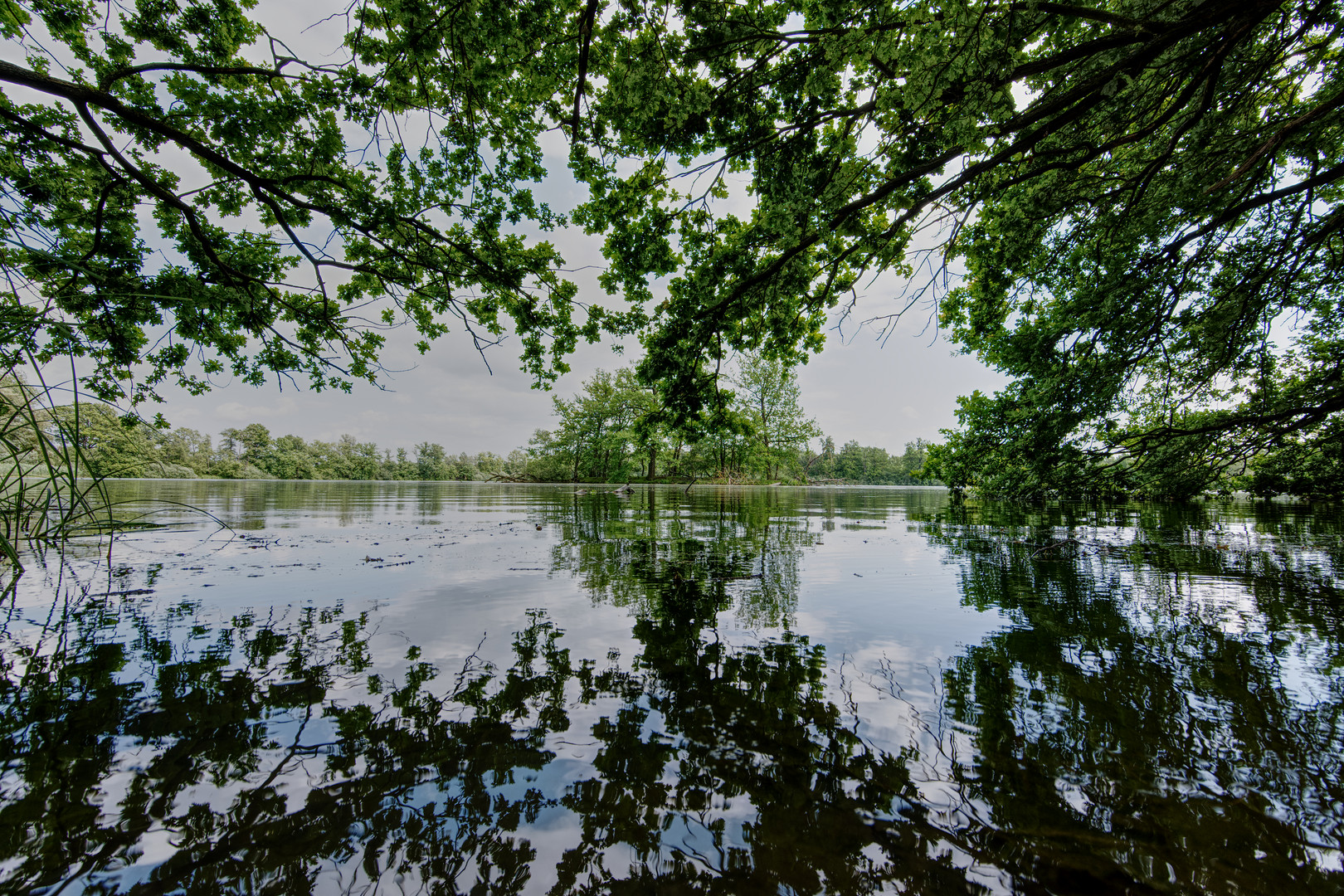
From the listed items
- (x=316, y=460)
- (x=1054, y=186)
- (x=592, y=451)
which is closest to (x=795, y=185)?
(x=1054, y=186)

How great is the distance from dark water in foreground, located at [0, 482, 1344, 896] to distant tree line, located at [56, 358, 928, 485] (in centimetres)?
234

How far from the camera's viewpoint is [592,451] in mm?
63781

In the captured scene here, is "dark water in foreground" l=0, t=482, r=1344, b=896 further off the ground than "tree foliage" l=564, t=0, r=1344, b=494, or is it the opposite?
"tree foliage" l=564, t=0, r=1344, b=494

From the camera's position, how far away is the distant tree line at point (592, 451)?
8.33 meters

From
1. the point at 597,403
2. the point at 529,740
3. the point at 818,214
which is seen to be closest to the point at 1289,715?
the point at 529,740

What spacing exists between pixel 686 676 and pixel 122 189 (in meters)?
12.0

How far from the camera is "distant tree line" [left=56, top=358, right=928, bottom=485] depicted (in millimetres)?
8328

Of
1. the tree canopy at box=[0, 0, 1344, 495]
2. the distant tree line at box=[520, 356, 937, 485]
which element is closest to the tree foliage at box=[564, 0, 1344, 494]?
the tree canopy at box=[0, 0, 1344, 495]

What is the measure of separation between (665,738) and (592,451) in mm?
61699

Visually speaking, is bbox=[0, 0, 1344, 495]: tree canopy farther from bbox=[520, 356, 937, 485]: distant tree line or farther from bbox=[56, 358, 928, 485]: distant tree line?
bbox=[520, 356, 937, 485]: distant tree line

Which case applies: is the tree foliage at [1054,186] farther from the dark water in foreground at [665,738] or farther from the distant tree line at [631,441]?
the distant tree line at [631,441]

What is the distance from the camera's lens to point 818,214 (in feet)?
18.4

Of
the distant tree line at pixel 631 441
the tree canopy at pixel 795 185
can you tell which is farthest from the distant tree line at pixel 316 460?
the tree canopy at pixel 795 185

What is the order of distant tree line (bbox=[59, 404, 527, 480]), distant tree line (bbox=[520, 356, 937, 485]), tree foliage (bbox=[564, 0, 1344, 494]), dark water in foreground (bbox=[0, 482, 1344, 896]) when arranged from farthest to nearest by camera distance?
distant tree line (bbox=[59, 404, 527, 480]) → distant tree line (bbox=[520, 356, 937, 485]) → tree foliage (bbox=[564, 0, 1344, 494]) → dark water in foreground (bbox=[0, 482, 1344, 896])
